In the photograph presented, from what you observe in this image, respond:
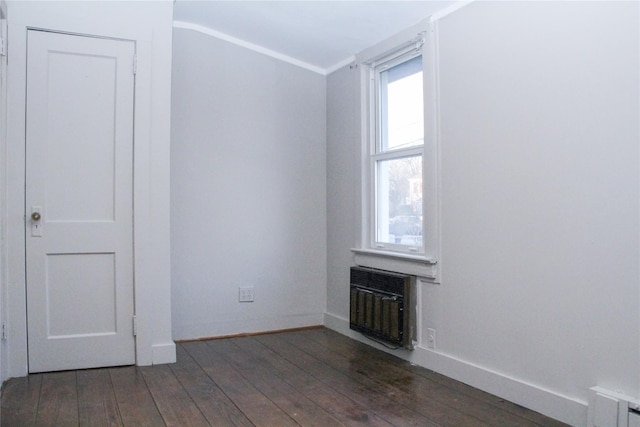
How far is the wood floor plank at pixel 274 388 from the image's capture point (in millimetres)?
2535

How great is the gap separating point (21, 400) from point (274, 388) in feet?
4.31

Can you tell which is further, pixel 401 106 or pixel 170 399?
pixel 401 106

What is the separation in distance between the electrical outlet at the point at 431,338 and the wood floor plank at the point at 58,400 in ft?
6.71

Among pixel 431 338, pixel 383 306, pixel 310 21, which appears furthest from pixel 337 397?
pixel 310 21

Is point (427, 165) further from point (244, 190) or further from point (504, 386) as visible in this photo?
point (244, 190)

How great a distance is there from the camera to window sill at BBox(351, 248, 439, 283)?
10.9ft

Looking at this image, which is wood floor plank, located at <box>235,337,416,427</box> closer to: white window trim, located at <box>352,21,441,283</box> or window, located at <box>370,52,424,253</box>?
white window trim, located at <box>352,21,441,283</box>

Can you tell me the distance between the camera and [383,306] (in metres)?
3.63

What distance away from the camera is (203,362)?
3.50 meters

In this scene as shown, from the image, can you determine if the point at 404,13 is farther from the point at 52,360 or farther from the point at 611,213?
the point at 52,360

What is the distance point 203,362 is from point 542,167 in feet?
7.84

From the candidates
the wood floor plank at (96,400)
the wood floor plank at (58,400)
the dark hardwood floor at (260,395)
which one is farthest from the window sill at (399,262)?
the wood floor plank at (58,400)

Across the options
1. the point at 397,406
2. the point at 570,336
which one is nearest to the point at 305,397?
the point at 397,406

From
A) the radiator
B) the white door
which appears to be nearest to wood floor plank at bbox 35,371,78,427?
the white door
